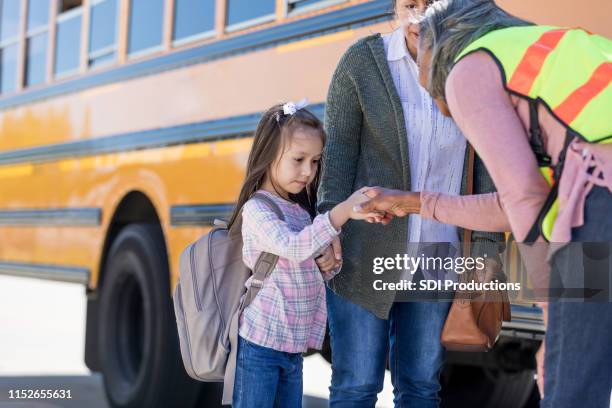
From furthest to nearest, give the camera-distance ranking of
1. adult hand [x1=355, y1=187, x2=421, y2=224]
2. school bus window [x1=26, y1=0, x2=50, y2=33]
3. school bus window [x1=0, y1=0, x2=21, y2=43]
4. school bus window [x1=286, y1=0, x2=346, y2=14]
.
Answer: school bus window [x1=0, y1=0, x2=21, y2=43] < school bus window [x1=26, y1=0, x2=50, y2=33] < school bus window [x1=286, y1=0, x2=346, y2=14] < adult hand [x1=355, y1=187, x2=421, y2=224]

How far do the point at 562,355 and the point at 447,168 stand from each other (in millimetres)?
994

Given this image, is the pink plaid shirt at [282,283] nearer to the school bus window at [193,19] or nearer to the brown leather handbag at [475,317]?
the brown leather handbag at [475,317]

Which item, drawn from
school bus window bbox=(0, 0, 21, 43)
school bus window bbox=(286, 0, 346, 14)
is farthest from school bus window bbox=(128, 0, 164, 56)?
school bus window bbox=(0, 0, 21, 43)

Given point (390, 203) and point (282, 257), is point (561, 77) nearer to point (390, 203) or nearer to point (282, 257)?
point (390, 203)

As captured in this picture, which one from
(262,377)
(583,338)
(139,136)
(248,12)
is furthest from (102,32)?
(583,338)

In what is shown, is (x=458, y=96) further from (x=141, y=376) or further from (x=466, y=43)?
(x=141, y=376)

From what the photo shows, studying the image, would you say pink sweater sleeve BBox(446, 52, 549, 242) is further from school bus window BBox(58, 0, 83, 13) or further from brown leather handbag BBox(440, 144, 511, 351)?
school bus window BBox(58, 0, 83, 13)

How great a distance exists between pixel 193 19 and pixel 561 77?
284cm

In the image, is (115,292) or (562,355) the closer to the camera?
(562,355)

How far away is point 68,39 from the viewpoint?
5277 millimetres

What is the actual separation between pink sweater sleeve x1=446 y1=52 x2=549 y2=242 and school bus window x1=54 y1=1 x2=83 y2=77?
12.3 ft

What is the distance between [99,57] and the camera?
5016mm

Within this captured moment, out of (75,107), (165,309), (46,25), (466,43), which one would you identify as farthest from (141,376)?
(466,43)

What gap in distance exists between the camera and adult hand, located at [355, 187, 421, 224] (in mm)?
2092
